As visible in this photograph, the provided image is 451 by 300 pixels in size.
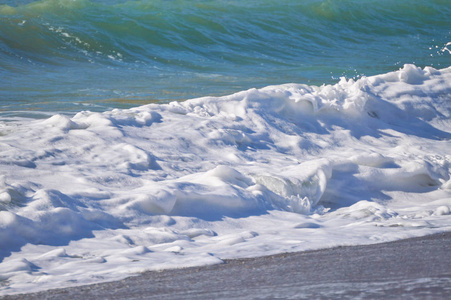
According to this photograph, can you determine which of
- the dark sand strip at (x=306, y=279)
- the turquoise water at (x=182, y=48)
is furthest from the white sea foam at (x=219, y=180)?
the turquoise water at (x=182, y=48)

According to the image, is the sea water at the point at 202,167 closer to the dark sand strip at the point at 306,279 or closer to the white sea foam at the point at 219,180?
the white sea foam at the point at 219,180

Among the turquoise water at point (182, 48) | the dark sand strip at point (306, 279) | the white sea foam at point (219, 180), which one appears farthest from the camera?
the turquoise water at point (182, 48)

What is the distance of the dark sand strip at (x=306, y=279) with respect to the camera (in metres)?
2.40

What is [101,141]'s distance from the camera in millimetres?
5570

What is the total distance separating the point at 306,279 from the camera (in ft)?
8.66

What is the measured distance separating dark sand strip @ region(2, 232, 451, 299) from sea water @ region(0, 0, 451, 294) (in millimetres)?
215

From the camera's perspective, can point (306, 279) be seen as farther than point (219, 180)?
No

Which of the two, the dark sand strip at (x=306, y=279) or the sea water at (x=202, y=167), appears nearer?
the dark sand strip at (x=306, y=279)

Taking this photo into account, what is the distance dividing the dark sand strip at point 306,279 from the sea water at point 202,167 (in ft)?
0.71

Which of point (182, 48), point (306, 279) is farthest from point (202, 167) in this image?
point (182, 48)

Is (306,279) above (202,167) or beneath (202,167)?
above

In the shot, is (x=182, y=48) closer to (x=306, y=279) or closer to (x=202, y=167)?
(x=202, y=167)

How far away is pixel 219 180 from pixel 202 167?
70 cm

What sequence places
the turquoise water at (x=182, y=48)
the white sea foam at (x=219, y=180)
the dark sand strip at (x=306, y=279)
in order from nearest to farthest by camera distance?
the dark sand strip at (x=306, y=279)
the white sea foam at (x=219, y=180)
the turquoise water at (x=182, y=48)
